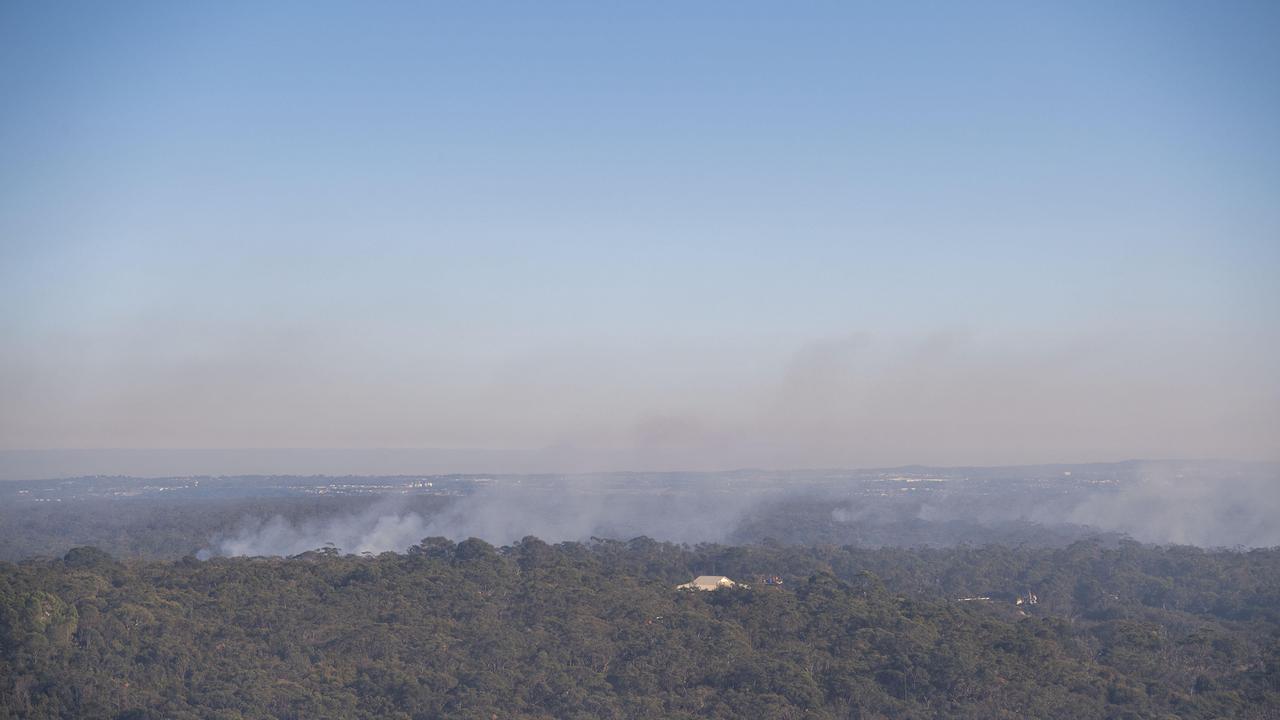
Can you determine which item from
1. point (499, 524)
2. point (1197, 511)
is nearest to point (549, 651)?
point (499, 524)

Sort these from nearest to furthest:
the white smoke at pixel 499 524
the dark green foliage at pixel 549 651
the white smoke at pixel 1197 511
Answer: the dark green foliage at pixel 549 651 → the white smoke at pixel 499 524 → the white smoke at pixel 1197 511

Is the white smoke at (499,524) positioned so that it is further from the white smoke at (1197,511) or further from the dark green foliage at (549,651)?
the white smoke at (1197,511)

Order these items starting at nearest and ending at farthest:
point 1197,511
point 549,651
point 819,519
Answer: point 549,651 → point 819,519 → point 1197,511

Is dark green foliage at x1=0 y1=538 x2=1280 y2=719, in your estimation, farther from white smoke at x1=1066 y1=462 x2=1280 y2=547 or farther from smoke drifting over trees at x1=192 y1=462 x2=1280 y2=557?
white smoke at x1=1066 y1=462 x2=1280 y2=547

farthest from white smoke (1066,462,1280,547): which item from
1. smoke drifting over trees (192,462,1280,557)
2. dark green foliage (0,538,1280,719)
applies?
dark green foliage (0,538,1280,719)

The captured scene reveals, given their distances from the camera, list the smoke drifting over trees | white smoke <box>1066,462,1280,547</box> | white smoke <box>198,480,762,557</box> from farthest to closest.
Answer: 1. white smoke <box>1066,462,1280,547</box>
2. the smoke drifting over trees
3. white smoke <box>198,480,762,557</box>

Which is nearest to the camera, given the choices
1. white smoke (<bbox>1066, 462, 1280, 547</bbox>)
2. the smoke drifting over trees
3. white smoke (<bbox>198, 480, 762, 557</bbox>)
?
white smoke (<bbox>198, 480, 762, 557</bbox>)

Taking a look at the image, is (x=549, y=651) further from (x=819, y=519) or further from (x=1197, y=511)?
(x=1197, y=511)

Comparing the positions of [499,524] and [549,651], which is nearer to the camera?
[549,651]

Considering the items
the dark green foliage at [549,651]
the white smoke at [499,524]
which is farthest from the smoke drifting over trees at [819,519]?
the dark green foliage at [549,651]
